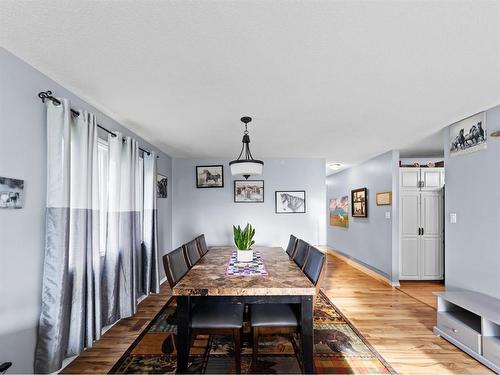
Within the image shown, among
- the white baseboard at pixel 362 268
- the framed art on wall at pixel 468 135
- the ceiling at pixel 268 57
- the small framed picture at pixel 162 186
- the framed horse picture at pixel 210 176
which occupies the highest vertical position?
the ceiling at pixel 268 57

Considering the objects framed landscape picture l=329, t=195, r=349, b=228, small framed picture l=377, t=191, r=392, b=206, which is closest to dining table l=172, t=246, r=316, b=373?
small framed picture l=377, t=191, r=392, b=206

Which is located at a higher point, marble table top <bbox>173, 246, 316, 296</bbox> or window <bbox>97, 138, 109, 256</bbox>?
window <bbox>97, 138, 109, 256</bbox>

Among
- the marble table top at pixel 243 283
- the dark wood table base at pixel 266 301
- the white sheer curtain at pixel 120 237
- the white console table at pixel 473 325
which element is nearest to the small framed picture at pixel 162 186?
the white sheer curtain at pixel 120 237

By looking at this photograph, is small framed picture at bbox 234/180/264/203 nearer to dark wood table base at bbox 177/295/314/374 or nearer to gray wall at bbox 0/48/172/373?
dark wood table base at bbox 177/295/314/374

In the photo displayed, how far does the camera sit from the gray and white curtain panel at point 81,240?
6.22 ft

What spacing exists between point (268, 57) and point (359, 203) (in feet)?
15.7

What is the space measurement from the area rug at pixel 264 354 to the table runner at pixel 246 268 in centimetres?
71

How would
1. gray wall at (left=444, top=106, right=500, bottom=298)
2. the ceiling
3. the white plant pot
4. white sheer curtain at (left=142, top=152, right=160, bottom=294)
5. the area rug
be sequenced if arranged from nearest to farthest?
the ceiling, the area rug, gray wall at (left=444, top=106, right=500, bottom=298), the white plant pot, white sheer curtain at (left=142, top=152, right=160, bottom=294)

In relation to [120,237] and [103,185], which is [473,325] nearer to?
[120,237]

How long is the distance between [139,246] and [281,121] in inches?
92.6

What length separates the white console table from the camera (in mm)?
2139

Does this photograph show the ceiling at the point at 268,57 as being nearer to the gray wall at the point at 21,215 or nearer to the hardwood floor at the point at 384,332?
the gray wall at the point at 21,215

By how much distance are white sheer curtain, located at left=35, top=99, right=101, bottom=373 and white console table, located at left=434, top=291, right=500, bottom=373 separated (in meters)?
3.33

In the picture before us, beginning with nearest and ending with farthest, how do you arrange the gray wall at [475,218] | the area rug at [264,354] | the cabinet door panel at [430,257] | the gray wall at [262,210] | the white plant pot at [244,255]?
the area rug at [264,354]
the gray wall at [475,218]
the white plant pot at [244,255]
the cabinet door panel at [430,257]
the gray wall at [262,210]
